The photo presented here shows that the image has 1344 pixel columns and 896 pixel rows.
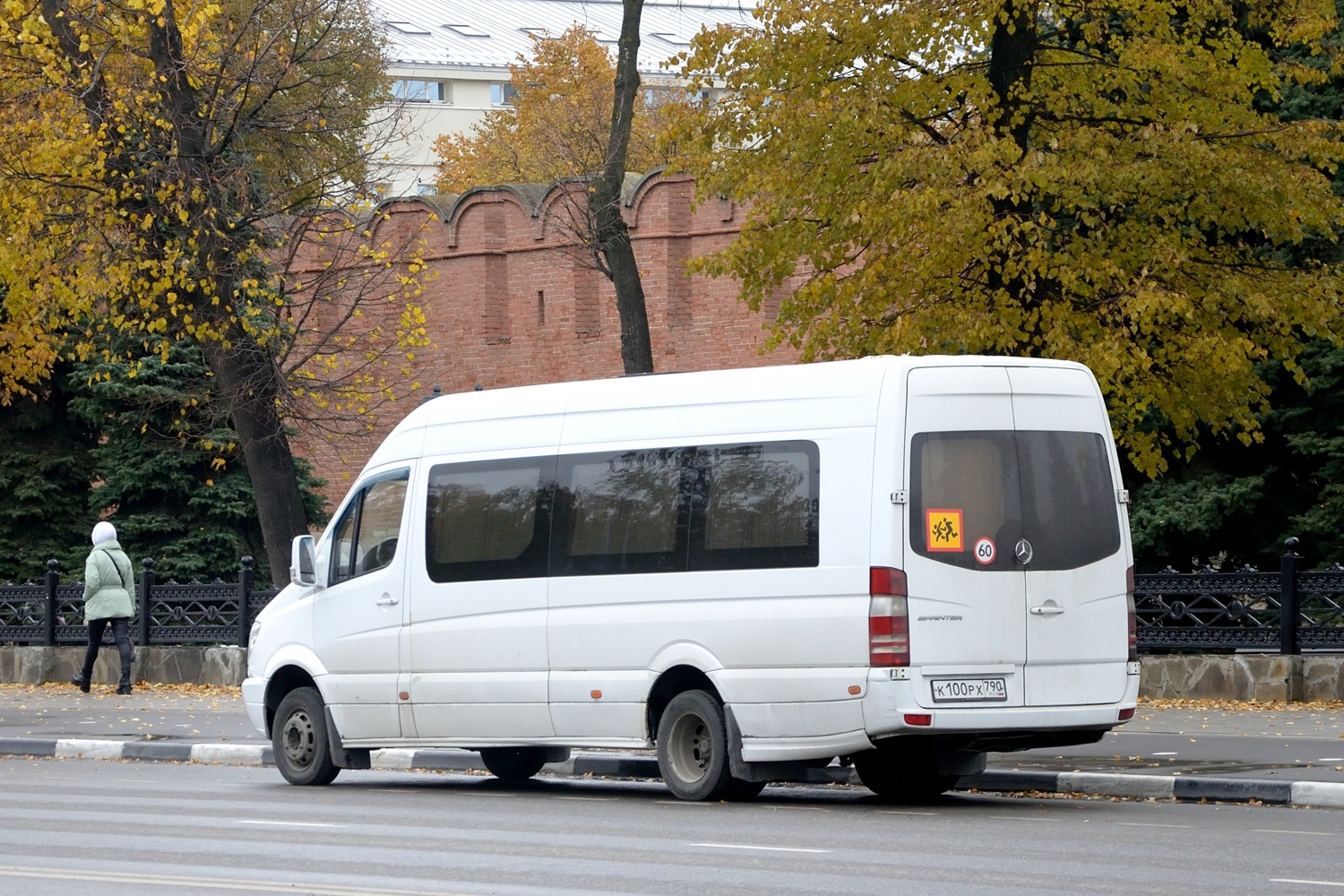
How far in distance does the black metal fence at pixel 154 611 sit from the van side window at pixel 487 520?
35.5 feet

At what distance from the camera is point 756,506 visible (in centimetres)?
1284

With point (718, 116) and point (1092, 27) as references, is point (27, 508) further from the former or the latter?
point (1092, 27)

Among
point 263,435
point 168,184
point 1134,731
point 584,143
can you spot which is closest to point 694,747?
point 1134,731

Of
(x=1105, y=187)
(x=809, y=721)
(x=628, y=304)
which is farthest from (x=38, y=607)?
(x=809, y=721)

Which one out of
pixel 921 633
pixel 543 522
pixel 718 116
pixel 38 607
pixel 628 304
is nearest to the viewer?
pixel 921 633

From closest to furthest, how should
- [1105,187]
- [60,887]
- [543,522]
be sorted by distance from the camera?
[60,887], [543,522], [1105,187]

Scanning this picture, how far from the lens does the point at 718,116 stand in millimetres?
23312

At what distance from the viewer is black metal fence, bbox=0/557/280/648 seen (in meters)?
25.8

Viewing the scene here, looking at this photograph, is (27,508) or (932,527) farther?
(27,508)

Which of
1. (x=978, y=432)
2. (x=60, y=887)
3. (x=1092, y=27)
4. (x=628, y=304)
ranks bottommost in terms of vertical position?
(x=60, y=887)

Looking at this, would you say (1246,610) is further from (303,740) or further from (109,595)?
(109,595)

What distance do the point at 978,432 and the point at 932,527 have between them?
666 mm

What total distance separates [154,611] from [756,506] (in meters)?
15.6

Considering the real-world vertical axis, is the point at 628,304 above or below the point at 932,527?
above
